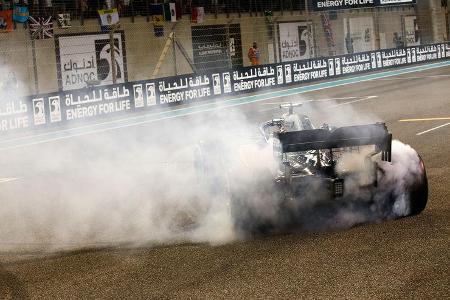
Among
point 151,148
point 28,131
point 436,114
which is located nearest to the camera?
point 151,148

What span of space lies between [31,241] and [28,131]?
1234 cm

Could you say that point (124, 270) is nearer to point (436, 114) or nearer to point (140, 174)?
point (140, 174)

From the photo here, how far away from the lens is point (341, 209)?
7711 mm

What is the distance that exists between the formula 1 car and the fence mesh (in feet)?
44.7

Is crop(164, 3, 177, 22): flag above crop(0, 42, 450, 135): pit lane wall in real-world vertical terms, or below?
above

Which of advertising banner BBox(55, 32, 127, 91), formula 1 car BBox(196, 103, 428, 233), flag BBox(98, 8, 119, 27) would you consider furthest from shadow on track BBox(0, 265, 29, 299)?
advertising banner BBox(55, 32, 127, 91)

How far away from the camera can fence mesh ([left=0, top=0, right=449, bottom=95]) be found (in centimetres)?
2584

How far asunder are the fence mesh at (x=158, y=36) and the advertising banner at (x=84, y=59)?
0.03 metres

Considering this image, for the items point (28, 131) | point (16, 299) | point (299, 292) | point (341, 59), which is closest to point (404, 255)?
point (299, 292)

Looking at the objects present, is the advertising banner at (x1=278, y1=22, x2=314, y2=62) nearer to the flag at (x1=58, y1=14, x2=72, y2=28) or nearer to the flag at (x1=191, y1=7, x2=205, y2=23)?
the flag at (x1=191, y1=7, x2=205, y2=23)

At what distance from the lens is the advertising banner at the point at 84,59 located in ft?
89.1

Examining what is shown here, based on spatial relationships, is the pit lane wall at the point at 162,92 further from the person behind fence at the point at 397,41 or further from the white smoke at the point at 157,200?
the person behind fence at the point at 397,41

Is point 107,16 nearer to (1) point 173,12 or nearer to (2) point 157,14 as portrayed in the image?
(2) point 157,14

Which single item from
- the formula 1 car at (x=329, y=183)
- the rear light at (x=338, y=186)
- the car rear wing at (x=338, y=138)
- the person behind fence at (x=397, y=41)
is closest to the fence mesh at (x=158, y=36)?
the person behind fence at (x=397, y=41)
